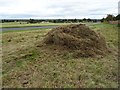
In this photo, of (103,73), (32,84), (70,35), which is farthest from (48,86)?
(70,35)

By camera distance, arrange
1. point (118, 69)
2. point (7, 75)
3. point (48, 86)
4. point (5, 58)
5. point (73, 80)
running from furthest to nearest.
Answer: point (5, 58), point (118, 69), point (7, 75), point (73, 80), point (48, 86)

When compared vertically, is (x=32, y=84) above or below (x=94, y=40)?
below

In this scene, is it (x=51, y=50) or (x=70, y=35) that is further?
(x=70, y=35)

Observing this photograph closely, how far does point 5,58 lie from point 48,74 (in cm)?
233

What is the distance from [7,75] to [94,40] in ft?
13.2

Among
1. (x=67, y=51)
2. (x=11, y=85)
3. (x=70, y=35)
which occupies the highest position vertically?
(x=70, y=35)

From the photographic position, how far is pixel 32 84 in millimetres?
4652

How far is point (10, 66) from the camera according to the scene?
19.4 feet

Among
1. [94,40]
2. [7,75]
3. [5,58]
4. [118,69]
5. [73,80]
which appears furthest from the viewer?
[94,40]

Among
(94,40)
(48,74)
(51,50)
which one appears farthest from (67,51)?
(48,74)

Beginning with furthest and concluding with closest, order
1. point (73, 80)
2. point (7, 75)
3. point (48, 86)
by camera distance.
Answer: point (7, 75)
point (73, 80)
point (48, 86)

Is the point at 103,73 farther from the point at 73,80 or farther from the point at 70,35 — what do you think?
the point at 70,35

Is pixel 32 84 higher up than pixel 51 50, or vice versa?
pixel 51 50

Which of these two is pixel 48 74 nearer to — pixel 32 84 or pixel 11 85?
pixel 32 84
